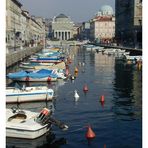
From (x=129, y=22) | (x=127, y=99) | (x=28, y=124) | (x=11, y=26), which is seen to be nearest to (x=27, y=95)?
(x=127, y=99)

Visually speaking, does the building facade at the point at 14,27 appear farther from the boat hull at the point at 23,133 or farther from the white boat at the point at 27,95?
the boat hull at the point at 23,133

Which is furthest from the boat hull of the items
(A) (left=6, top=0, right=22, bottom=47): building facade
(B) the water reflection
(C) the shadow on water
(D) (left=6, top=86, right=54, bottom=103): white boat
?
(A) (left=6, top=0, right=22, bottom=47): building facade

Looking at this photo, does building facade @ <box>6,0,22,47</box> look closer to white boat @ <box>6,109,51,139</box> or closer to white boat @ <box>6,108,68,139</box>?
white boat @ <box>6,108,68,139</box>

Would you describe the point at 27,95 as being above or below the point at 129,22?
below

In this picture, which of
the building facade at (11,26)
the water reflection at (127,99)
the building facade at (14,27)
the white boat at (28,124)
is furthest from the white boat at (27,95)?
the building facade at (11,26)

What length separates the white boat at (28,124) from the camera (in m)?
19.3

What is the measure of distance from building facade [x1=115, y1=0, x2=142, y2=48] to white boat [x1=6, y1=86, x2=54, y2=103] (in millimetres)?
76670

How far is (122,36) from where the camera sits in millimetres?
154750

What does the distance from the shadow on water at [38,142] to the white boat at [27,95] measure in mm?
11451

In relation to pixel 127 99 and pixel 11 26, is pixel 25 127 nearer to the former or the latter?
pixel 127 99

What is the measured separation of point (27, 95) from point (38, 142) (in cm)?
1249

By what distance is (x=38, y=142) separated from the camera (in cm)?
1941

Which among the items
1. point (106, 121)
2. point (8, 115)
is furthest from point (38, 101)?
point (8, 115)

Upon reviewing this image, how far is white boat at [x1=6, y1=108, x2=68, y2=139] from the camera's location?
63.4 feet
